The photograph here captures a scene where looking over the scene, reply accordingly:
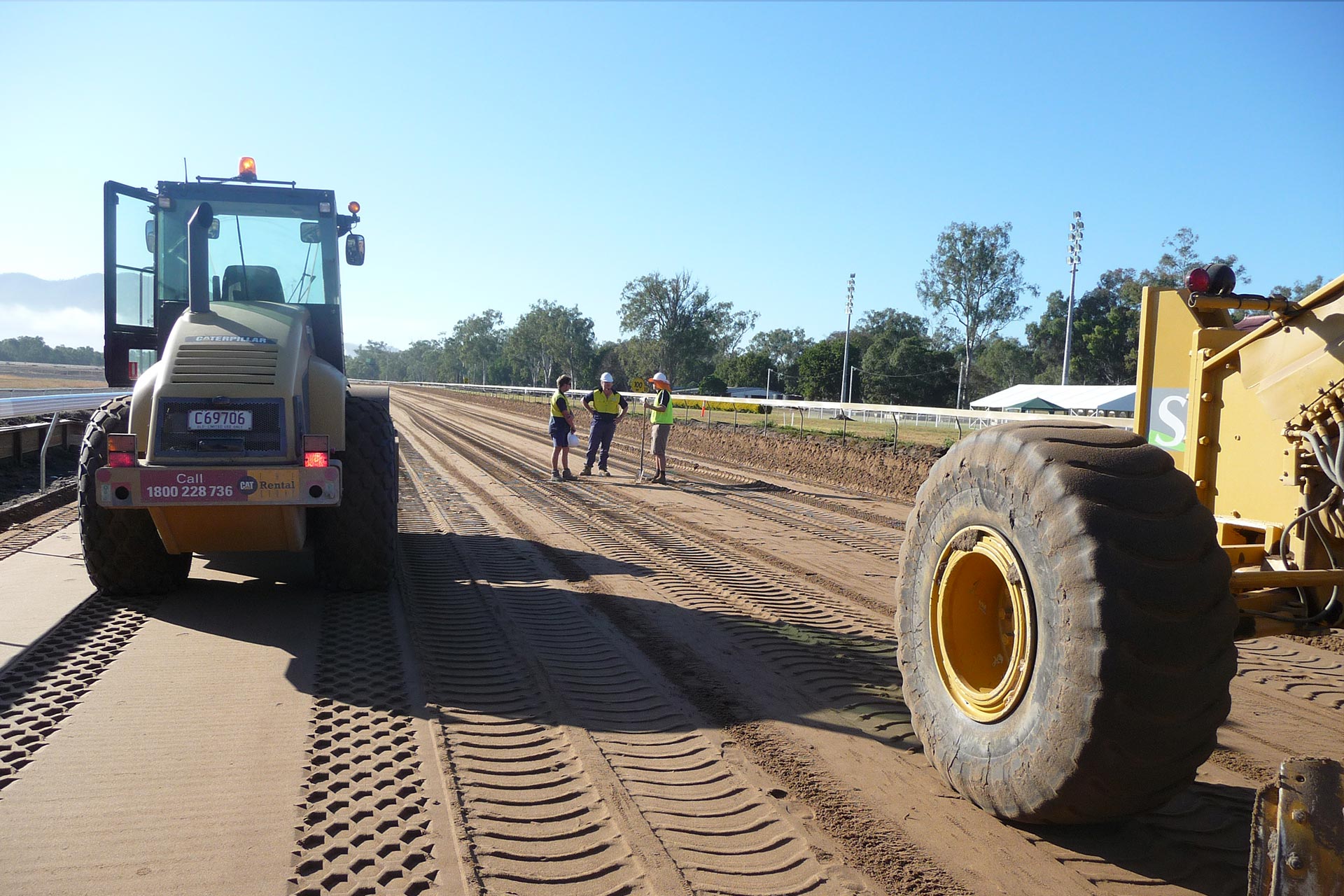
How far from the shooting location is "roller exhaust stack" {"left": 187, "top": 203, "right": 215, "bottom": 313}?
5.95 meters

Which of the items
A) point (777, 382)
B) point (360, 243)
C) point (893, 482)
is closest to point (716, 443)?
point (893, 482)

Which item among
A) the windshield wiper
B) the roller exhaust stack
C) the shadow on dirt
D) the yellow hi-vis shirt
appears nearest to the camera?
the shadow on dirt

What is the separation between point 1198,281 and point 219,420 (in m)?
5.29

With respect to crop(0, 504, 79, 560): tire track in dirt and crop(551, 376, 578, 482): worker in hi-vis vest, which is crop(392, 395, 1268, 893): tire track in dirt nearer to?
crop(0, 504, 79, 560): tire track in dirt

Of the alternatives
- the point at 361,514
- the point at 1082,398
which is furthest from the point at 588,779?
the point at 1082,398

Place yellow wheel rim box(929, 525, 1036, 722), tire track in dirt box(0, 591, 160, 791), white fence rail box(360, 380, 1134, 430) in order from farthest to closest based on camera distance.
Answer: white fence rail box(360, 380, 1134, 430) → tire track in dirt box(0, 591, 160, 791) → yellow wheel rim box(929, 525, 1036, 722)

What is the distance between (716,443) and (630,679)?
58.7 feet

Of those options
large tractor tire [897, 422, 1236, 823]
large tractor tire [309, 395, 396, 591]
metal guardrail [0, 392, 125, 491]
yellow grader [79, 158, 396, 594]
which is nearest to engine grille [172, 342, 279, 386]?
yellow grader [79, 158, 396, 594]

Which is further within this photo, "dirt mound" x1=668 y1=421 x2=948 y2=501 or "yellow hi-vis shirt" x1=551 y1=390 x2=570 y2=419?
"dirt mound" x1=668 y1=421 x2=948 y2=501

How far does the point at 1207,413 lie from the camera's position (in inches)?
159

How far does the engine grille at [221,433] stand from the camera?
5.49 meters

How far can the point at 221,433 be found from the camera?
5562mm

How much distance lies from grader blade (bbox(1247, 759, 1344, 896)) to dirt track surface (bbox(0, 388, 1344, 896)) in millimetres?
975

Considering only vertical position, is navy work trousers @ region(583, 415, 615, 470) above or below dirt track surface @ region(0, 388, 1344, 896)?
above
